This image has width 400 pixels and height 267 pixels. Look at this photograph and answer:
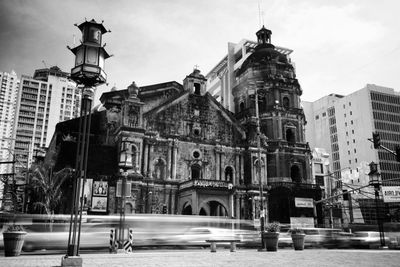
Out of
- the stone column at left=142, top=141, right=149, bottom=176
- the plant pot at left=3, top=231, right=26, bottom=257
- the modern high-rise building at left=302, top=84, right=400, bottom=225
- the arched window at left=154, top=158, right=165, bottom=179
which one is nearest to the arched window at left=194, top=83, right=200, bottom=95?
the stone column at left=142, top=141, right=149, bottom=176

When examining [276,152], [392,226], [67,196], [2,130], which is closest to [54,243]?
[67,196]

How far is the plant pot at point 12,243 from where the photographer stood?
49.9 ft

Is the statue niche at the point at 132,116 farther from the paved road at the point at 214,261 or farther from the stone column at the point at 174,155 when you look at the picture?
the paved road at the point at 214,261

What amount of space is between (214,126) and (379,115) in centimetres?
5580

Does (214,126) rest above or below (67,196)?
above

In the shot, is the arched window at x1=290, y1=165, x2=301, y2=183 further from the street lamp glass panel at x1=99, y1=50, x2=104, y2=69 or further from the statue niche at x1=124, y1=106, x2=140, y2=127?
the street lamp glass panel at x1=99, y1=50, x2=104, y2=69

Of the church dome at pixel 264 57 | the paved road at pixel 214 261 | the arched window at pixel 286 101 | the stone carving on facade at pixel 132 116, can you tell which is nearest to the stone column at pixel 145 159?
the stone carving on facade at pixel 132 116

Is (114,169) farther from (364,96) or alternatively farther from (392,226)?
(364,96)

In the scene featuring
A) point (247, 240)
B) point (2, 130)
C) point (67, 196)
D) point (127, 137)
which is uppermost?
point (2, 130)

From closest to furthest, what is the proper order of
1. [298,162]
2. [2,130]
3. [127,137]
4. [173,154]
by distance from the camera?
[127,137], [173,154], [298,162], [2,130]

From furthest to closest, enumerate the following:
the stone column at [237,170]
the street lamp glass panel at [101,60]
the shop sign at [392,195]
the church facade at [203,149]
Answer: the stone column at [237,170] → the church facade at [203,149] → the shop sign at [392,195] → the street lamp glass panel at [101,60]

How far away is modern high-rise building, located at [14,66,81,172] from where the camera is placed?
109938mm

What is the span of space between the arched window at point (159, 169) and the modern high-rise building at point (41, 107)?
71996 millimetres

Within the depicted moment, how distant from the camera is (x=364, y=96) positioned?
88375 millimetres
